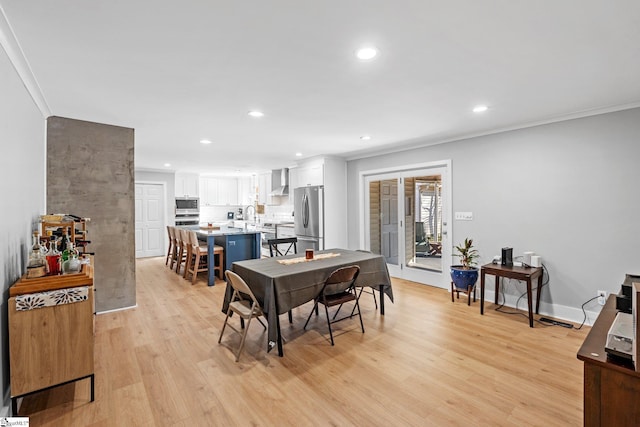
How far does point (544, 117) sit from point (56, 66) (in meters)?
4.90

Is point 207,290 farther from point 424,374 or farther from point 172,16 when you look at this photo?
point 172,16

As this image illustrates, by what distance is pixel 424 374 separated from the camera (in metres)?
2.54

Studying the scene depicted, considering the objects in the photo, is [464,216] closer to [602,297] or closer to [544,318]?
[544,318]

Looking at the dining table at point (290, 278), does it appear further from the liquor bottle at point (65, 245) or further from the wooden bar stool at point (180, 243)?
the wooden bar stool at point (180, 243)

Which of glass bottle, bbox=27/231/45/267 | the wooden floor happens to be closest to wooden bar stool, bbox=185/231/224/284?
the wooden floor

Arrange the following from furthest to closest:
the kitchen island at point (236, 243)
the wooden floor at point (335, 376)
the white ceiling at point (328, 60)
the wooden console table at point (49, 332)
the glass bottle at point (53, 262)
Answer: the kitchen island at point (236, 243) → the glass bottle at point (53, 262) → the wooden floor at point (335, 376) → the wooden console table at point (49, 332) → the white ceiling at point (328, 60)

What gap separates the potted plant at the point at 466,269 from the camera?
4242 mm

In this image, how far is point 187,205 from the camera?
8.95 meters

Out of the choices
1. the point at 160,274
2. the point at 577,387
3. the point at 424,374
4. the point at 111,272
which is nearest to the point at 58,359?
the point at 111,272

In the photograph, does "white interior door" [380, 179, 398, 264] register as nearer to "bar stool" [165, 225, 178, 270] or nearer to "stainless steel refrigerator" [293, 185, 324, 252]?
"stainless steel refrigerator" [293, 185, 324, 252]

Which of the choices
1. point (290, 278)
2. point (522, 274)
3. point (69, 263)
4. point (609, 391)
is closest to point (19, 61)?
point (69, 263)

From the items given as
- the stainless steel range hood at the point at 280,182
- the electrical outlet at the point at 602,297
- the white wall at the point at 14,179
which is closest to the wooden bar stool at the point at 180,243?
the stainless steel range hood at the point at 280,182

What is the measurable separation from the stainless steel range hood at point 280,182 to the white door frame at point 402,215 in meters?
2.42

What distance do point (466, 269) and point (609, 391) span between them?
3.08m
